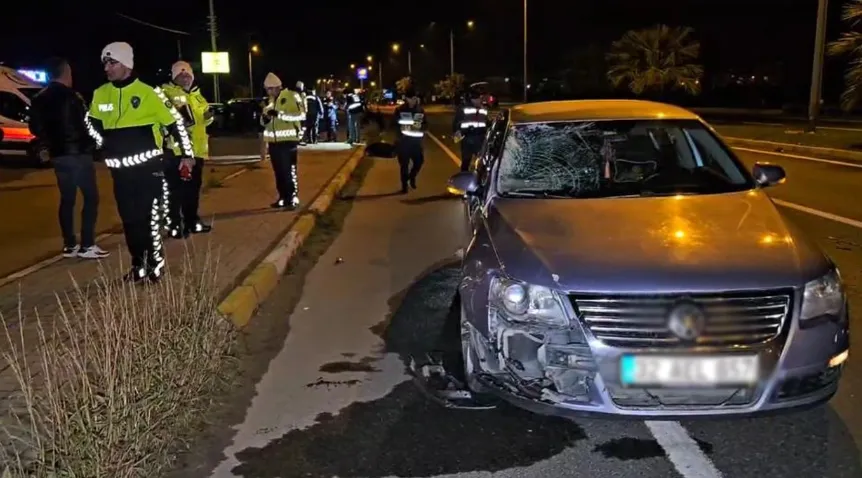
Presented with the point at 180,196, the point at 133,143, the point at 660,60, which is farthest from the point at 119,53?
the point at 660,60

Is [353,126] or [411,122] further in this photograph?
[353,126]

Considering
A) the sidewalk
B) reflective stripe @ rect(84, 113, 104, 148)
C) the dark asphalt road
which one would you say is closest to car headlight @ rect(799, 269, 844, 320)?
the dark asphalt road

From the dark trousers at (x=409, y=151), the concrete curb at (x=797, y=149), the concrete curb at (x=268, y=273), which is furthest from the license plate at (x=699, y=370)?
the concrete curb at (x=797, y=149)

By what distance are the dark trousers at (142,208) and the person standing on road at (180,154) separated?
1.80 meters

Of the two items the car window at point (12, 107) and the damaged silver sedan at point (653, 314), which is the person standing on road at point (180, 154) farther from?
the car window at point (12, 107)

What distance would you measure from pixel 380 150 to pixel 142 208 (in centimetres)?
1747

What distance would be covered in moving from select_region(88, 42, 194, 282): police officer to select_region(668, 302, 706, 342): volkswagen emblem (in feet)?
13.9

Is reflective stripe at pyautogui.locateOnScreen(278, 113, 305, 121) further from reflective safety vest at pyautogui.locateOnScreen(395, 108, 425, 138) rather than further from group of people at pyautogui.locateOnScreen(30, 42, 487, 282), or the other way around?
reflective safety vest at pyautogui.locateOnScreen(395, 108, 425, 138)

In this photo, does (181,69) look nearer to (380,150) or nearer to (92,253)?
(92,253)

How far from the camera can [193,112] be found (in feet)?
30.1

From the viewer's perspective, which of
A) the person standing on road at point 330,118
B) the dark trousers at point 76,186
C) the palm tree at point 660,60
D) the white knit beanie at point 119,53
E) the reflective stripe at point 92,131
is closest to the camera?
the white knit beanie at point 119,53

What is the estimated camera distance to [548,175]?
568 centimetres

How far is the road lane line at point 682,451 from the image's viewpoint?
398 centimetres

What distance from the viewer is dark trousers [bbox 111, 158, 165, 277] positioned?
6762mm
